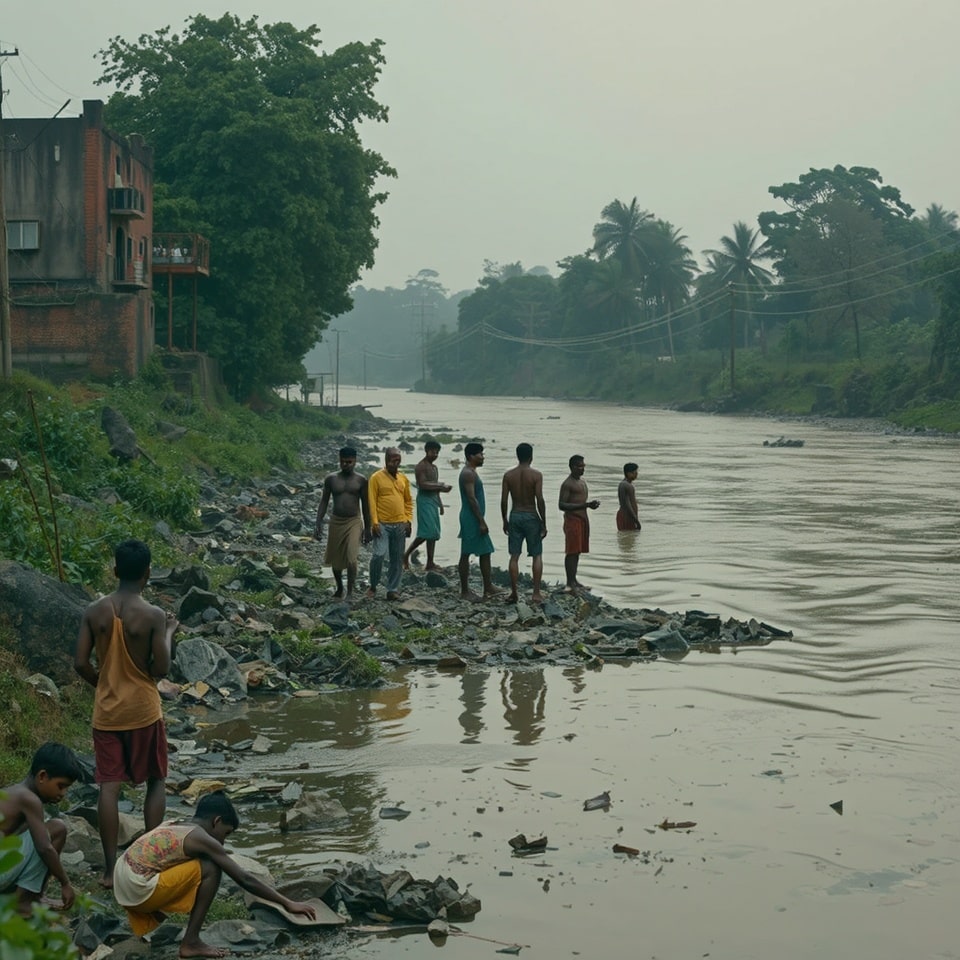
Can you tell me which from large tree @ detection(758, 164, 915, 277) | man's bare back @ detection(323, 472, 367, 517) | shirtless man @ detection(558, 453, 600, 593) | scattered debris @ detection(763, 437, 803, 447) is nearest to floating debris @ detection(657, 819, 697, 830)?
man's bare back @ detection(323, 472, 367, 517)

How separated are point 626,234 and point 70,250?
236ft

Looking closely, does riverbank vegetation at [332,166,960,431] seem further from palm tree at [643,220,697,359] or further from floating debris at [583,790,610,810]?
floating debris at [583,790,610,810]

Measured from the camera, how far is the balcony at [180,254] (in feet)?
130

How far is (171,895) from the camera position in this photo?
5660 mm

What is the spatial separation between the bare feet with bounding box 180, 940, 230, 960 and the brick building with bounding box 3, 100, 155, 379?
99.9 feet

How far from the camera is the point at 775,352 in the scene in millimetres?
83312

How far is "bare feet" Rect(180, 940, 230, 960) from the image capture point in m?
5.61

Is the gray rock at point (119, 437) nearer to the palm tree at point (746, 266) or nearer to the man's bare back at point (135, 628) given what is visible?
the man's bare back at point (135, 628)

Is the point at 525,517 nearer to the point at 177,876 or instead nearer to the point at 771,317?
the point at 177,876

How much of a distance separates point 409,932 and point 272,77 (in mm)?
41140

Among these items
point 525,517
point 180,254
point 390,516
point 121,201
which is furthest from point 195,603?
point 180,254

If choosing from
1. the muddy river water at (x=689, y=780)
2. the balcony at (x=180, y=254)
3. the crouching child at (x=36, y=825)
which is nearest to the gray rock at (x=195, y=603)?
the muddy river water at (x=689, y=780)

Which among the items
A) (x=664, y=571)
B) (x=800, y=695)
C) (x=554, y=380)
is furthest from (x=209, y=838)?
(x=554, y=380)

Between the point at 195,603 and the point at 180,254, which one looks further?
the point at 180,254
